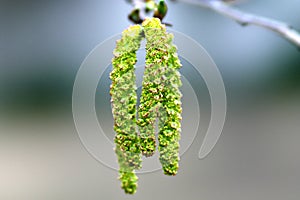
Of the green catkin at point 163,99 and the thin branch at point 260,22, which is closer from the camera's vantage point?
the green catkin at point 163,99

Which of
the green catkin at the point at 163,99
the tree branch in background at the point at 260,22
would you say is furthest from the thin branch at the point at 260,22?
the green catkin at the point at 163,99

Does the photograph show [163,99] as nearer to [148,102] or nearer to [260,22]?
[148,102]

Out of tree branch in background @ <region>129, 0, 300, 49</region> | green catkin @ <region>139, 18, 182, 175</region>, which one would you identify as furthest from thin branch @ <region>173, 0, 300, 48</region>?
green catkin @ <region>139, 18, 182, 175</region>

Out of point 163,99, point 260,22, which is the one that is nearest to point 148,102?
point 163,99

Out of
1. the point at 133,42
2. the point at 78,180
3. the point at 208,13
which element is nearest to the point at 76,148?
the point at 78,180

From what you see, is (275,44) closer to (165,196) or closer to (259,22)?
(165,196)

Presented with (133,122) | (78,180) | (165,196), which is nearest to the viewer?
(133,122)

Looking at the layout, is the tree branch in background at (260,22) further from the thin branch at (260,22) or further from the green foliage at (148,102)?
the green foliage at (148,102)
